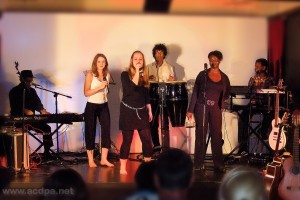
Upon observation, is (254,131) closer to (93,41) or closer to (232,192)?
(93,41)

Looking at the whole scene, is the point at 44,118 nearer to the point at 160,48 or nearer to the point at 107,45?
the point at 107,45

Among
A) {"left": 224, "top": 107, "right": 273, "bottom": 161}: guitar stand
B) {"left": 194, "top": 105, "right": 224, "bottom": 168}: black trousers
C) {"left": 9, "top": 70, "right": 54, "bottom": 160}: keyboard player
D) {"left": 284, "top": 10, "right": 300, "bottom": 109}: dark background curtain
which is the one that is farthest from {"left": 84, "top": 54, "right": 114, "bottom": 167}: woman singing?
{"left": 284, "top": 10, "right": 300, "bottom": 109}: dark background curtain

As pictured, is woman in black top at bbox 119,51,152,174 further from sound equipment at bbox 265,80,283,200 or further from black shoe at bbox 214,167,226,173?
sound equipment at bbox 265,80,283,200

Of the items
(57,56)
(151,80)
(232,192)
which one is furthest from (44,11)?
(232,192)

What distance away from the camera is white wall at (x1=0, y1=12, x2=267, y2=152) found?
28.3ft

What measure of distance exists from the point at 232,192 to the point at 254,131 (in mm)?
4432

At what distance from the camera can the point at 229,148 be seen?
8.99 metres

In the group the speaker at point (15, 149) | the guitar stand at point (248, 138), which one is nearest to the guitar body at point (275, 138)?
the guitar stand at point (248, 138)

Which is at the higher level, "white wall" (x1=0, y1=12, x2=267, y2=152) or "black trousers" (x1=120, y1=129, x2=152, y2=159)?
"white wall" (x1=0, y1=12, x2=267, y2=152)

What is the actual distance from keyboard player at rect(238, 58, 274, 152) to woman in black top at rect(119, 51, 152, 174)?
→ 179cm

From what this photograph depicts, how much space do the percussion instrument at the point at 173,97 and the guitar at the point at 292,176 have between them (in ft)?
7.36

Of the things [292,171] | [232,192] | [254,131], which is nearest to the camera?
[232,192]

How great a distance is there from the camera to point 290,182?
18.6 feet

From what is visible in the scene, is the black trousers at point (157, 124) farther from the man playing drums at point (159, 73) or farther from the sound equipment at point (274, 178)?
the sound equipment at point (274, 178)
